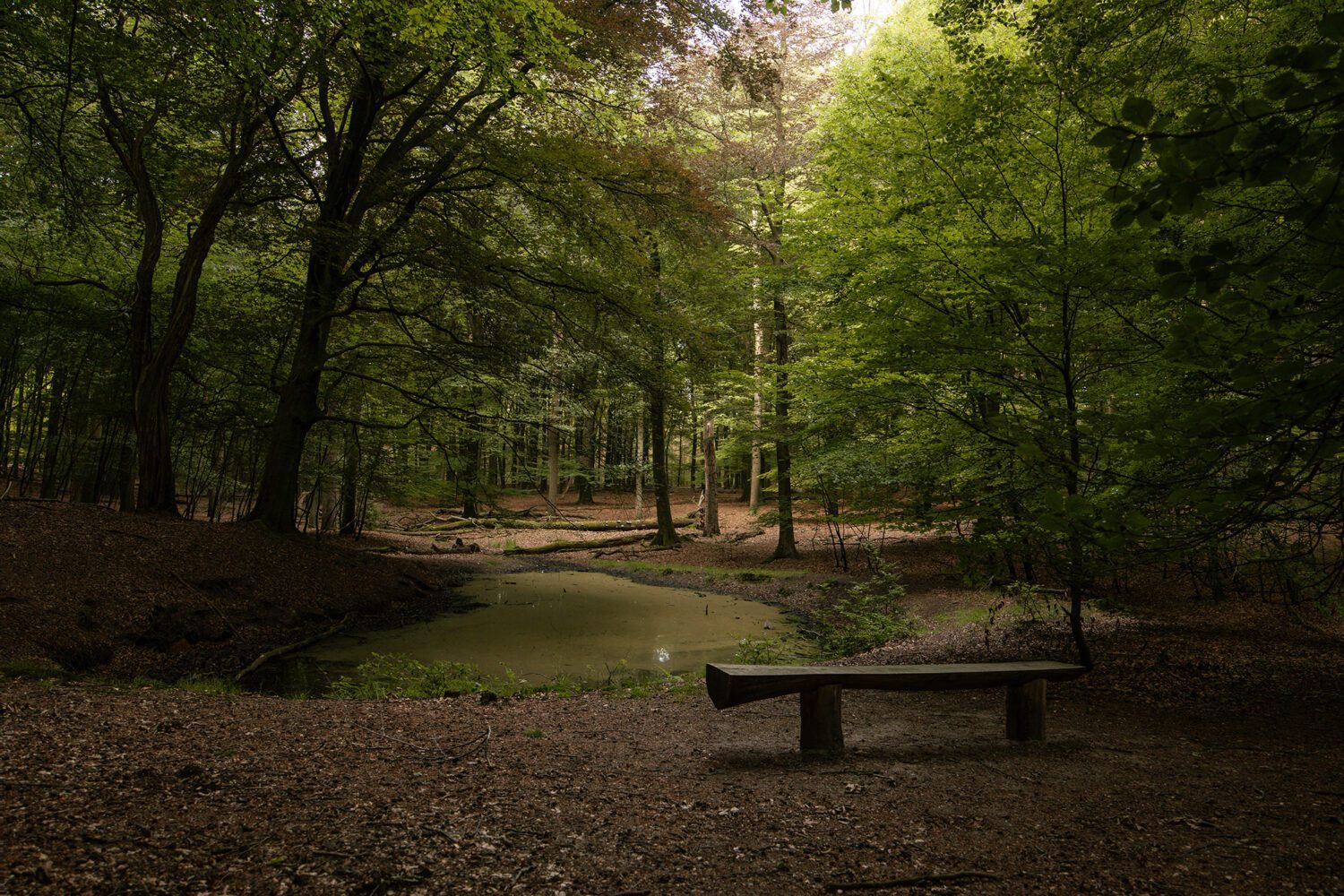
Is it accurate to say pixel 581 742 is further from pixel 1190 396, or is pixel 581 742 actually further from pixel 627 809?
pixel 1190 396

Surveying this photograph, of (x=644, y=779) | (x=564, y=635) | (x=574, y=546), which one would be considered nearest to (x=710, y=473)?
(x=574, y=546)

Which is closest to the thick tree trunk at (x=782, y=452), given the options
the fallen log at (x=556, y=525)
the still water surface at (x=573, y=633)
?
the still water surface at (x=573, y=633)

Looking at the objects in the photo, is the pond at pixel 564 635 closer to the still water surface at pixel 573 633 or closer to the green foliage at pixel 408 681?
the still water surface at pixel 573 633

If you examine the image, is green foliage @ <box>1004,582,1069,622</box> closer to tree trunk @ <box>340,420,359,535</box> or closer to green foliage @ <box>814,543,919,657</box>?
green foliage @ <box>814,543,919,657</box>

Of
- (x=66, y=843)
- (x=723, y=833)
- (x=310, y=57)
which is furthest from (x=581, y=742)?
(x=310, y=57)

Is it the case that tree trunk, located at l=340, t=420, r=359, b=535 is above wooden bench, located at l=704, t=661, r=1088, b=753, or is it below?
above

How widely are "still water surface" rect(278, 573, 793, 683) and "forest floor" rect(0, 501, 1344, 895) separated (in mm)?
1736

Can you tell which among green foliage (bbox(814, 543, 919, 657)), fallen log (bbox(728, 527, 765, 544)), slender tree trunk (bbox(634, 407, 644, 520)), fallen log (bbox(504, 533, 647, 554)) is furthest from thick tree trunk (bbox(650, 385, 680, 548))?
green foliage (bbox(814, 543, 919, 657))

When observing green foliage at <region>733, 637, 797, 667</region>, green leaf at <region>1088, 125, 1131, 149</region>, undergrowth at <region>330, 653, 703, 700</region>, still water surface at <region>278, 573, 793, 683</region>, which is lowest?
still water surface at <region>278, 573, 793, 683</region>

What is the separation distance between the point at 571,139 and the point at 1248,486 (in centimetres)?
913

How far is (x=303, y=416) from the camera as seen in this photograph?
10141mm

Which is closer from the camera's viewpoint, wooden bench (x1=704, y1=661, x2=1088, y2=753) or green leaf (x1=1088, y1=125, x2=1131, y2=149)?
green leaf (x1=1088, y1=125, x2=1131, y2=149)

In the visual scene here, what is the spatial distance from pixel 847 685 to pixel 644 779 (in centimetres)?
134

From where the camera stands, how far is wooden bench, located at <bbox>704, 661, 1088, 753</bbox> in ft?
12.5
